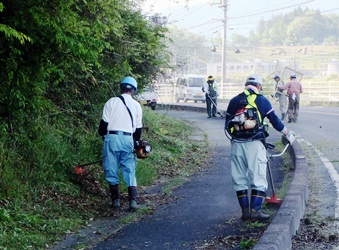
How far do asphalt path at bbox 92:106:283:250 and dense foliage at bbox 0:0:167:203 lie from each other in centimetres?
159

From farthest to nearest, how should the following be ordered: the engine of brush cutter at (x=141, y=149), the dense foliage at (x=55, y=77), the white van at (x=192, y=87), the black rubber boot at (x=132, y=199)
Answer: the white van at (x=192, y=87)
the engine of brush cutter at (x=141, y=149)
the black rubber boot at (x=132, y=199)
the dense foliage at (x=55, y=77)

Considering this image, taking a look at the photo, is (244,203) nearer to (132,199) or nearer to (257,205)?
(257,205)

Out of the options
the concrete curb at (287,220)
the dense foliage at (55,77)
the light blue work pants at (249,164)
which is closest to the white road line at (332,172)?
the concrete curb at (287,220)

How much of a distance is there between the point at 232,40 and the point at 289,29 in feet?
53.4

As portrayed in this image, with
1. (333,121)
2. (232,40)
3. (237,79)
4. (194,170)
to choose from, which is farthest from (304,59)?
(194,170)

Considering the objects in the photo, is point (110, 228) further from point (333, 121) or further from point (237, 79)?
point (237, 79)

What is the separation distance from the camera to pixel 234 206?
30.2ft

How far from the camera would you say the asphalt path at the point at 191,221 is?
728 centimetres

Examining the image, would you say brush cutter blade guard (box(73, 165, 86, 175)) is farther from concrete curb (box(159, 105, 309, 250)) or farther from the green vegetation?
concrete curb (box(159, 105, 309, 250))

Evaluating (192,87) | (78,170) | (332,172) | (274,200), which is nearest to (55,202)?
(78,170)

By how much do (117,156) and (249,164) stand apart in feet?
6.53

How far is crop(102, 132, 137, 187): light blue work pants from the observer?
9031mm

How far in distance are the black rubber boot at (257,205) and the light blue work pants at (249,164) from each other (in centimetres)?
7

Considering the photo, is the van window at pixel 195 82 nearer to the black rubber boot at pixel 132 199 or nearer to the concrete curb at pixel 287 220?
the concrete curb at pixel 287 220
